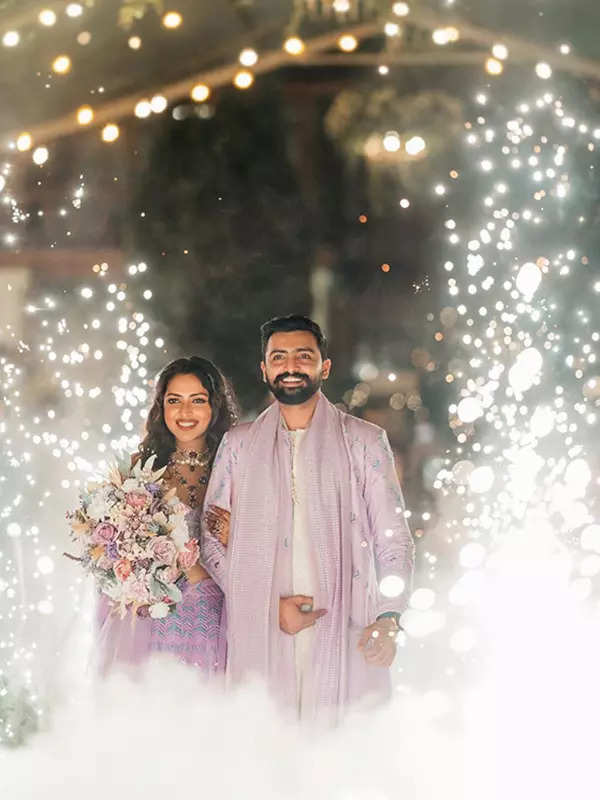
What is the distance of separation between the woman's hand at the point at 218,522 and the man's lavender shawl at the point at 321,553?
0.07ft

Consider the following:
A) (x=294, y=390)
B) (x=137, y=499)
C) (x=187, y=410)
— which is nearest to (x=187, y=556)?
(x=137, y=499)

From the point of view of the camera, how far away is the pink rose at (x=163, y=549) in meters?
2.47

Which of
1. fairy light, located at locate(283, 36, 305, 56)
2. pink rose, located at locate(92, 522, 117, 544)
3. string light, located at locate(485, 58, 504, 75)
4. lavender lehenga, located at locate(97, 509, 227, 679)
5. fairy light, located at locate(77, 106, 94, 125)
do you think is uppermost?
fairy light, located at locate(283, 36, 305, 56)

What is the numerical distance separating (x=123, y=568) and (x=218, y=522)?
30cm

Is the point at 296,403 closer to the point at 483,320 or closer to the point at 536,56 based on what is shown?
the point at 483,320

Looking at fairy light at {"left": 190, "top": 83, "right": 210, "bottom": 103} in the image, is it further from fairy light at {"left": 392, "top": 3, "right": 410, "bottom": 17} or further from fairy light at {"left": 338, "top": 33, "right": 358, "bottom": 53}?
fairy light at {"left": 392, "top": 3, "right": 410, "bottom": 17}

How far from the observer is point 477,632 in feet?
9.09

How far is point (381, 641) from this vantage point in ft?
8.23

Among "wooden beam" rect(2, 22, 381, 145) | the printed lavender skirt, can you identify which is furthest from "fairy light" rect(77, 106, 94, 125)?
the printed lavender skirt

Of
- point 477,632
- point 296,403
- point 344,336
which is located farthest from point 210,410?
point 477,632

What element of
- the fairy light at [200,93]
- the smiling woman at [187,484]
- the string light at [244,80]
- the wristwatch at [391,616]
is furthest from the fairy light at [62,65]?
the wristwatch at [391,616]

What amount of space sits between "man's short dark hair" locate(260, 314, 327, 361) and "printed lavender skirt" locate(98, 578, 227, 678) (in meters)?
0.69

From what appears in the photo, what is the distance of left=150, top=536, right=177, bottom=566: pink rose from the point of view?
2.47m

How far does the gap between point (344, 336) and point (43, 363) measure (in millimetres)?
921
